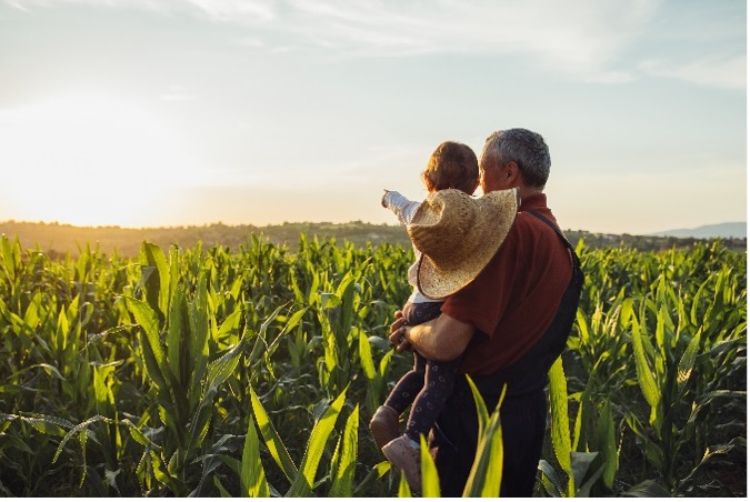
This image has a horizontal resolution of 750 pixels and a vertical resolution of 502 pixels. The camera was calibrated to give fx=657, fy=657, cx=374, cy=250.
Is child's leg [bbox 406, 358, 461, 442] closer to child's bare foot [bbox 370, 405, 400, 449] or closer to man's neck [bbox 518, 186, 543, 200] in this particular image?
child's bare foot [bbox 370, 405, 400, 449]

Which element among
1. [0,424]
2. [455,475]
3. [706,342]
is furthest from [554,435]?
[0,424]

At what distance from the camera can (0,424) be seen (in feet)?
11.0

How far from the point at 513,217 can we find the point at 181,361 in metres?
1.33

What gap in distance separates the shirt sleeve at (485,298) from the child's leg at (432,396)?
235 millimetres

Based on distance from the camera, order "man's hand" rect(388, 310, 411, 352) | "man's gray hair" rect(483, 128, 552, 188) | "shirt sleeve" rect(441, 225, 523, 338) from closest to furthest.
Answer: "shirt sleeve" rect(441, 225, 523, 338) → "man's gray hair" rect(483, 128, 552, 188) → "man's hand" rect(388, 310, 411, 352)

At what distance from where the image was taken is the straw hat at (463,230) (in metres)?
1.86

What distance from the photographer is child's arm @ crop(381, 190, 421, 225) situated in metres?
2.61

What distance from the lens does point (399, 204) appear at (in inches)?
107

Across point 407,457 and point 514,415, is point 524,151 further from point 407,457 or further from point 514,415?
point 407,457

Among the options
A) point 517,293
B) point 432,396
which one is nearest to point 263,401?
point 432,396

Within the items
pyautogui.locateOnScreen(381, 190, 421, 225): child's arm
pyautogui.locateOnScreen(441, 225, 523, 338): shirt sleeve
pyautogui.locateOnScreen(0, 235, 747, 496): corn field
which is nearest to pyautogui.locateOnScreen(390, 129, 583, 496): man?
pyautogui.locateOnScreen(441, 225, 523, 338): shirt sleeve

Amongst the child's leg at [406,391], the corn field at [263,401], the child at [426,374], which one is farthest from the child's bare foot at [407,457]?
the child's leg at [406,391]

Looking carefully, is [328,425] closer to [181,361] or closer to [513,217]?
[513,217]

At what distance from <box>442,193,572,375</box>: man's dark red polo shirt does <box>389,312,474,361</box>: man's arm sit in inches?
1.0
